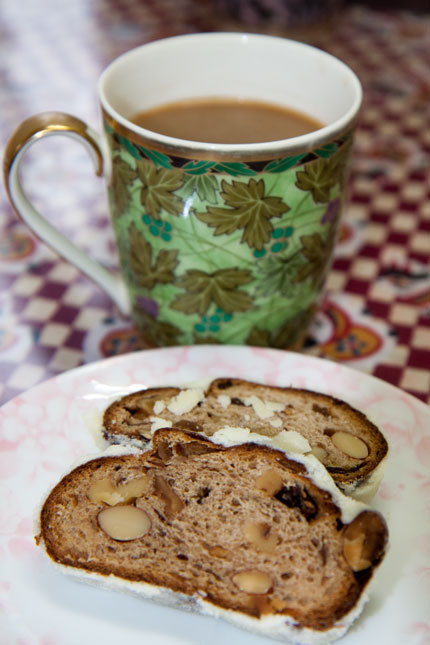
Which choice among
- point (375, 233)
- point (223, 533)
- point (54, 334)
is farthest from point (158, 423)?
point (375, 233)

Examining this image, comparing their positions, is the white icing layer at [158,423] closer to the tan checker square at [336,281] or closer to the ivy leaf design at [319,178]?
the ivy leaf design at [319,178]

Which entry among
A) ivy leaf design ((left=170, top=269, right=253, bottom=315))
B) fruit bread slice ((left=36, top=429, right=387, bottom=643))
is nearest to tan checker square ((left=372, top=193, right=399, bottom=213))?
ivy leaf design ((left=170, top=269, right=253, bottom=315))

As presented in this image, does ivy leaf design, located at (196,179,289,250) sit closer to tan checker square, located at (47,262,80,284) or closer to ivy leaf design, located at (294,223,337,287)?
ivy leaf design, located at (294,223,337,287)

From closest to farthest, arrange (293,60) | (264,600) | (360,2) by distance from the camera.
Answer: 1. (264,600)
2. (293,60)
3. (360,2)

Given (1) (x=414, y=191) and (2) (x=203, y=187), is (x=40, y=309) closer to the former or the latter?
(2) (x=203, y=187)

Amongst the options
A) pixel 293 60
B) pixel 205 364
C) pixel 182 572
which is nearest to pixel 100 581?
pixel 182 572

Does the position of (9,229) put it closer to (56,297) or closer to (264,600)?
(56,297)
